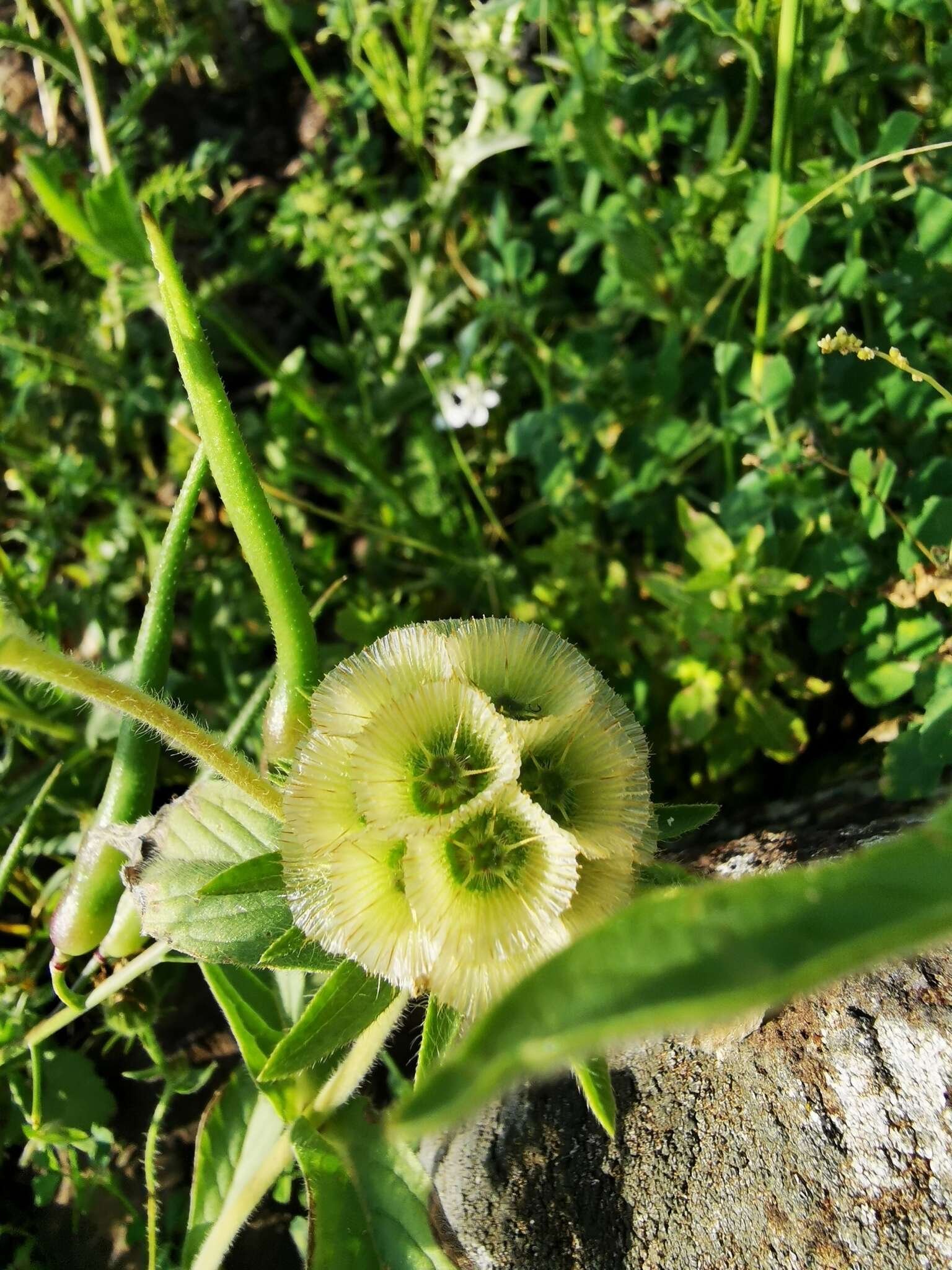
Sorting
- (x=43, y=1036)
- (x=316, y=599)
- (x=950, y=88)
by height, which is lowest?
(x=43, y=1036)

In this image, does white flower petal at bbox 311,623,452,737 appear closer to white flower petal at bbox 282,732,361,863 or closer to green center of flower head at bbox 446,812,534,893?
white flower petal at bbox 282,732,361,863

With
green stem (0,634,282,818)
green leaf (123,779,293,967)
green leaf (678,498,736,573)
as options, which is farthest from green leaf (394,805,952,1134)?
green leaf (678,498,736,573)

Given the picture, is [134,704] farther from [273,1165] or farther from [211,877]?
[273,1165]

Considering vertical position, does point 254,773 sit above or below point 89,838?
above

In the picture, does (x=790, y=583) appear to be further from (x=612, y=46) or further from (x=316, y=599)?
(x=612, y=46)

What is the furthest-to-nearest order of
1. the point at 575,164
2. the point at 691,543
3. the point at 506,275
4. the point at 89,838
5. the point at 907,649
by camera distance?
1. the point at 575,164
2. the point at 506,275
3. the point at 691,543
4. the point at 907,649
5. the point at 89,838

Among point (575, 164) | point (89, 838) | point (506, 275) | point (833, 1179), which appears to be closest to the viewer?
point (833, 1179)

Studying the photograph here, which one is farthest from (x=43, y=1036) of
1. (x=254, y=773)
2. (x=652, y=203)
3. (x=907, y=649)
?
(x=652, y=203)

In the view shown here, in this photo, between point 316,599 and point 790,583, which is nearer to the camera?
point 790,583
